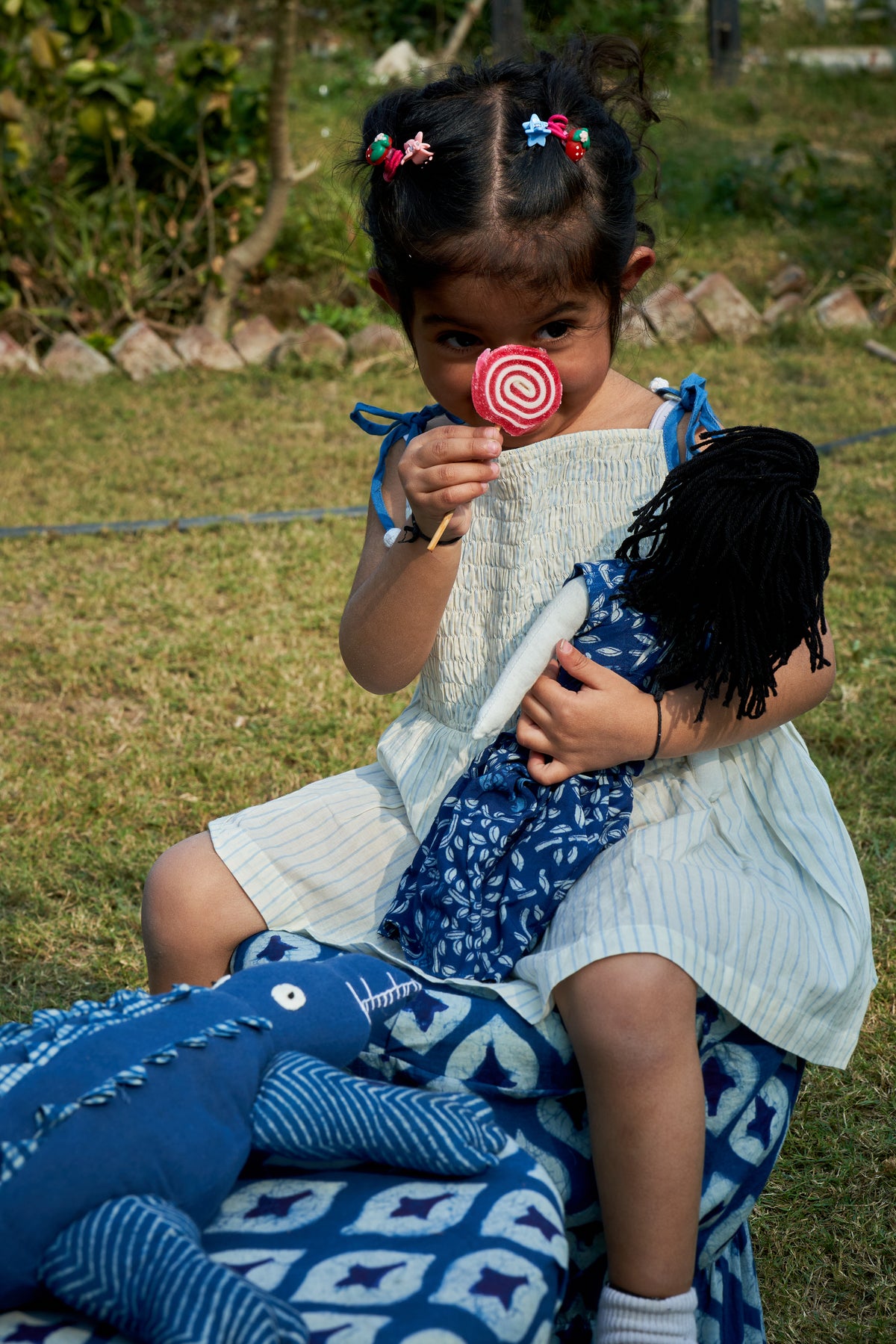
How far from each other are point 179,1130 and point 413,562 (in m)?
0.74

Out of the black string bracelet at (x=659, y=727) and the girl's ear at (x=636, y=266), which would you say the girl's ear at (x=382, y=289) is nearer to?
the girl's ear at (x=636, y=266)

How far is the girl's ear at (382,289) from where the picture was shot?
157 centimetres

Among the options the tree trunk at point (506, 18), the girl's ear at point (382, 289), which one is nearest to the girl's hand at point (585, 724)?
the girl's ear at point (382, 289)

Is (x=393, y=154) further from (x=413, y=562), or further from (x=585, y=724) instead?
(x=585, y=724)

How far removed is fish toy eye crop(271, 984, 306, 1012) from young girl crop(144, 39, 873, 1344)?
0.76ft

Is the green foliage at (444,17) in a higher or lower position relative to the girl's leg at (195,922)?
higher

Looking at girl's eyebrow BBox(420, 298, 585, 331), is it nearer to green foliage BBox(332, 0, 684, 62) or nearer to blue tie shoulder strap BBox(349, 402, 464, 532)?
blue tie shoulder strap BBox(349, 402, 464, 532)

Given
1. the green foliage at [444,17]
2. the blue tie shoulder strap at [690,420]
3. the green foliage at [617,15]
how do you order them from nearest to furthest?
the blue tie shoulder strap at [690,420], the green foliage at [617,15], the green foliage at [444,17]

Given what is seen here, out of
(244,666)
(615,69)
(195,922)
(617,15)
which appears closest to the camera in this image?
(195,922)

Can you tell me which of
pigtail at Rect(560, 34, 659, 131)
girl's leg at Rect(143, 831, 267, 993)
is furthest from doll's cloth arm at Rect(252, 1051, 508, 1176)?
pigtail at Rect(560, 34, 659, 131)

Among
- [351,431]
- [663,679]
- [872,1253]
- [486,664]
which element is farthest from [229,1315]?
[351,431]

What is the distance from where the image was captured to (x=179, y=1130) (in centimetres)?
104

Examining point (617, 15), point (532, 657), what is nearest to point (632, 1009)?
point (532, 657)

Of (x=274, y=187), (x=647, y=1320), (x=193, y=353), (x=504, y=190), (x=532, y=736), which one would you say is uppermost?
(x=504, y=190)
